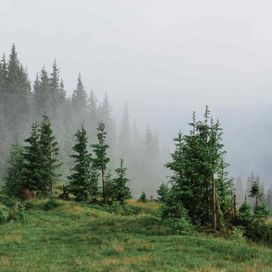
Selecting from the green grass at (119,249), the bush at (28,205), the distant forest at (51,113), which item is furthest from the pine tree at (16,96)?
the green grass at (119,249)

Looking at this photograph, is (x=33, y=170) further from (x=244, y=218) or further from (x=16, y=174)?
(x=244, y=218)

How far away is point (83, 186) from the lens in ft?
173

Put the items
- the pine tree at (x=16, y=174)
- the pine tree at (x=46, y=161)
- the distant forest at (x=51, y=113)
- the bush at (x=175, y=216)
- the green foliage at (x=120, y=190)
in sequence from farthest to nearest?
the distant forest at (x=51, y=113) < the pine tree at (x=46, y=161) < the pine tree at (x=16, y=174) < the green foliage at (x=120, y=190) < the bush at (x=175, y=216)

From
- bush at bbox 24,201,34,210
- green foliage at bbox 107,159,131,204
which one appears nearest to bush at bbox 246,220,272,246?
green foliage at bbox 107,159,131,204

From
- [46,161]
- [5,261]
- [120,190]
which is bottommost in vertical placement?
[5,261]

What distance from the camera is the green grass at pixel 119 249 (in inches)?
884

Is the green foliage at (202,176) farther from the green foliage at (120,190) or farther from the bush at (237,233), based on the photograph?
the green foliage at (120,190)

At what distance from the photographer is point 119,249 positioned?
26.3 meters

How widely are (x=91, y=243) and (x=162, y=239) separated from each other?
467 cm

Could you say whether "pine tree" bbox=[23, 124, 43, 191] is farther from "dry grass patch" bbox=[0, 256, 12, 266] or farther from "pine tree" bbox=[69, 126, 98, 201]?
"dry grass patch" bbox=[0, 256, 12, 266]

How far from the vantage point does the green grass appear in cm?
2245

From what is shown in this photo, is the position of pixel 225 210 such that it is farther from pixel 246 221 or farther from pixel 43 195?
pixel 43 195

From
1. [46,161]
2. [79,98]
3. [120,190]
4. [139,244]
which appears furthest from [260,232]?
[79,98]

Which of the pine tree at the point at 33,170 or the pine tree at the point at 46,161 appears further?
the pine tree at the point at 46,161
